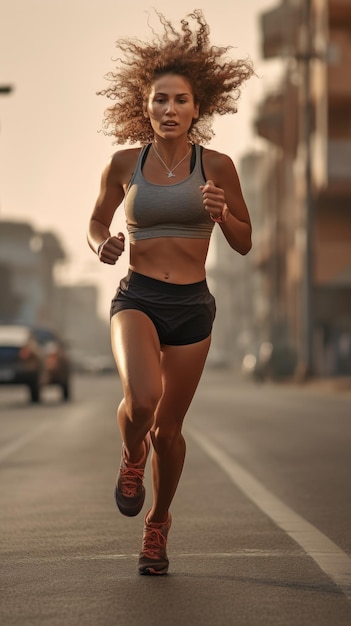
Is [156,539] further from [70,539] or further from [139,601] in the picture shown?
[70,539]

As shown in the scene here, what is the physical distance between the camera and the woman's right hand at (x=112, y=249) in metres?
6.95

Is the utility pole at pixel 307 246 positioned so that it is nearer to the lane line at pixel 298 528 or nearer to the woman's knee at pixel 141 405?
the lane line at pixel 298 528

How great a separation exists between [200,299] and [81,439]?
11740 millimetres

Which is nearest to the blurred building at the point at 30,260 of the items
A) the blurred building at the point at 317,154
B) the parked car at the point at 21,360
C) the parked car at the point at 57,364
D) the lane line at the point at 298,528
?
the blurred building at the point at 317,154

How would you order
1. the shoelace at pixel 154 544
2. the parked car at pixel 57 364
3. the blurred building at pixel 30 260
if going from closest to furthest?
the shoelace at pixel 154 544
the parked car at pixel 57 364
the blurred building at pixel 30 260

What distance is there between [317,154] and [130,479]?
53.1 m

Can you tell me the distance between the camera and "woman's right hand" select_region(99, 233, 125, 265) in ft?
22.8

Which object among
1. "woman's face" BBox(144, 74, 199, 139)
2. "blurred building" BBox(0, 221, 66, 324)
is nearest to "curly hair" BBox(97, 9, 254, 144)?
"woman's face" BBox(144, 74, 199, 139)

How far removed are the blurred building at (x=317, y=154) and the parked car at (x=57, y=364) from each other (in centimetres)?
1189

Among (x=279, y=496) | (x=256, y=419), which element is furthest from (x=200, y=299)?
(x=256, y=419)

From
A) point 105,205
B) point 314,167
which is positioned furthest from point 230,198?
point 314,167

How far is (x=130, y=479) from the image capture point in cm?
708

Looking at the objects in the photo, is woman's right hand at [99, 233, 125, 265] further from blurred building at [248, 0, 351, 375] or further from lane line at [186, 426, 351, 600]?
blurred building at [248, 0, 351, 375]

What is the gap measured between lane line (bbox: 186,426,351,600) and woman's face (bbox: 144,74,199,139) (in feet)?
6.75
